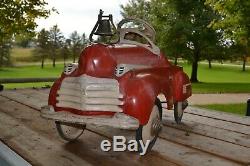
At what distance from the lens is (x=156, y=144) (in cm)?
289

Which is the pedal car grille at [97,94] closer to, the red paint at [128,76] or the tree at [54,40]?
the red paint at [128,76]

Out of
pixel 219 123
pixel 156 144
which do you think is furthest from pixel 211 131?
pixel 156 144

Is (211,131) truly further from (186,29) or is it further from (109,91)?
(186,29)

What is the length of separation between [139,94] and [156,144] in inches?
24.4

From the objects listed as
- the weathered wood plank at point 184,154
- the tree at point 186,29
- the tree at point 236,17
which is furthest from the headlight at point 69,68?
the tree at point 186,29

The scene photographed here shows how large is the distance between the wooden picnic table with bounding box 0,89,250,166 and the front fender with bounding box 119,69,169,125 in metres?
0.33

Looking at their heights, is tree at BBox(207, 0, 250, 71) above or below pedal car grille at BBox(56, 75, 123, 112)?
above

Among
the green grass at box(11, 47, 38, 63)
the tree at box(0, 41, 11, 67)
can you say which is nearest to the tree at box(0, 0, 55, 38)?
the tree at box(0, 41, 11, 67)

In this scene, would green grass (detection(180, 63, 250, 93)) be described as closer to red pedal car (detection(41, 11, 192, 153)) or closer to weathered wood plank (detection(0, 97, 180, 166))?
weathered wood plank (detection(0, 97, 180, 166))

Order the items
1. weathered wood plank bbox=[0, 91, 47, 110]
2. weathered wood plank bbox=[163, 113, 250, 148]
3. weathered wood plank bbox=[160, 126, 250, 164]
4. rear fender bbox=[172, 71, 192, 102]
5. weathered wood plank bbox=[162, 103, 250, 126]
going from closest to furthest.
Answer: weathered wood plank bbox=[160, 126, 250, 164]
weathered wood plank bbox=[163, 113, 250, 148]
rear fender bbox=[172, 71, 192, 102]
weathered wood plank bbox=[162, 103, 250, 126]
weathered wood plank bbox=[0, 91, 47, 110]

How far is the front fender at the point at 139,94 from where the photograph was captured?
243 cm

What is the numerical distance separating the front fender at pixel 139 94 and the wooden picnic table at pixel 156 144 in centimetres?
33

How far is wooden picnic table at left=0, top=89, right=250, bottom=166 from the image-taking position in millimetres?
2473

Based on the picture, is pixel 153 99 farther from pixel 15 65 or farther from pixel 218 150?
pixel 15 65
